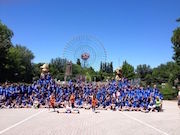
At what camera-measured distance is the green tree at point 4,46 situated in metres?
79.9

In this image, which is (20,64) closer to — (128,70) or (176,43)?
(128,70)

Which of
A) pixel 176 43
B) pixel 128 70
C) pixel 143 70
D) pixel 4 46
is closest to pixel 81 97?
pixel 176 43

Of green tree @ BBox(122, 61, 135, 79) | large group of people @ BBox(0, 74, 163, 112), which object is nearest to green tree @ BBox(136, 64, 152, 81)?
green tree @ BBox(122, 61, 135, 79)

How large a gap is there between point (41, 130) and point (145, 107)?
15296 millimetres

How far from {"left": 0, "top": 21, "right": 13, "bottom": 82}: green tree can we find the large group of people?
162 feet

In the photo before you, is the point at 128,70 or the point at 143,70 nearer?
the point at 128,70

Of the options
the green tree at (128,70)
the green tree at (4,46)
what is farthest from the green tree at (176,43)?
the green tree at (128,70)

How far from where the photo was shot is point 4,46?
79.9 m

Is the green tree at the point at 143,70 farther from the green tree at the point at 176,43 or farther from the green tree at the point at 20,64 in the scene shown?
the green tree at the point at 176,43

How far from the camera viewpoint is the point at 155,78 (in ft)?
493

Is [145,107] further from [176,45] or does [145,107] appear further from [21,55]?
[21,55]

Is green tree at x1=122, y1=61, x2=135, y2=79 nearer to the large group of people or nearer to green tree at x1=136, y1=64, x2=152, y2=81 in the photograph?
green tree at x1=136, y1=64, x2=152, y2=81

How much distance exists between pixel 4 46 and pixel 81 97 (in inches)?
2058

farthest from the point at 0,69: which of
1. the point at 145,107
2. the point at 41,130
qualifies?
the point at 41,130
